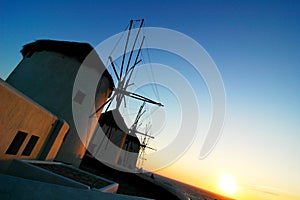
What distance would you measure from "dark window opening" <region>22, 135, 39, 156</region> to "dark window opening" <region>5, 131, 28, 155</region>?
0.66 metres

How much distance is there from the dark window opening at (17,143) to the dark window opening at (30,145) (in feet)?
2.16

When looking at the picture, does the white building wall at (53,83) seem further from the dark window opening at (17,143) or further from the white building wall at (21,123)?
Answer: the dark window opening at (17,143)

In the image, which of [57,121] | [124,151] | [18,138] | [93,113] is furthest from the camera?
[124,151]

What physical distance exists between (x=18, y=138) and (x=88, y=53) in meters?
9.04

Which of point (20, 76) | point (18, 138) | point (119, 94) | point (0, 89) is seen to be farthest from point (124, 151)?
point (0, 89)

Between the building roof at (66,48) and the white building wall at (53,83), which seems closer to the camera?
the white building wall at (53,83)

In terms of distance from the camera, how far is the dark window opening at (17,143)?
23.8ft

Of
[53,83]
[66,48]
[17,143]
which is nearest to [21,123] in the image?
[17,143]

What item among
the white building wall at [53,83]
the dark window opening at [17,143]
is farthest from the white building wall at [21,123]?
the white building wall at [53,83]

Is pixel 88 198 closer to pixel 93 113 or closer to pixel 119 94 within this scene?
pixel 93 113

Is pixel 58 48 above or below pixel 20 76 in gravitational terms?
above

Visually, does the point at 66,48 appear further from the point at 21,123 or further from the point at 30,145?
the point at 21,123

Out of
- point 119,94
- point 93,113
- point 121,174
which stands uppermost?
point 119,94

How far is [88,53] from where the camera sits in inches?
562
